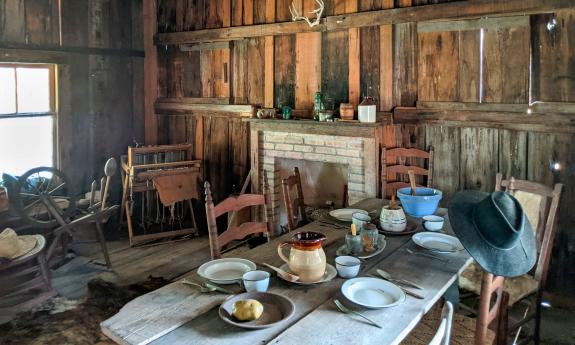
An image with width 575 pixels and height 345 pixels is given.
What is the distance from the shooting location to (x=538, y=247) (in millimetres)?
2816

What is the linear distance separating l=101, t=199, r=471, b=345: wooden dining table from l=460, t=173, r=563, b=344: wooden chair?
28.6 inches

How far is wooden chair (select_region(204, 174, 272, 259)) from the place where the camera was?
99.9 inches

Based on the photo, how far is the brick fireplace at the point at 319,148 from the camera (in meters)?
4.18

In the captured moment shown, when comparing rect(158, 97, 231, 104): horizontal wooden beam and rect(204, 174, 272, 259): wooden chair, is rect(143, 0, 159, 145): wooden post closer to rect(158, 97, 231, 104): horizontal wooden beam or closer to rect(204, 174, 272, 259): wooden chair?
rect(158, 97, 231, 104): horizontal wooden beam

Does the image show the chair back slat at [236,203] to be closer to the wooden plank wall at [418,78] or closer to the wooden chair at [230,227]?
the wooden chair at [230,227]

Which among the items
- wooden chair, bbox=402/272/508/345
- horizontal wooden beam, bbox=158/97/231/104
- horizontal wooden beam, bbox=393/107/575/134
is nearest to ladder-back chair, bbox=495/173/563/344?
wooden chair, bbox=402/272/508/345

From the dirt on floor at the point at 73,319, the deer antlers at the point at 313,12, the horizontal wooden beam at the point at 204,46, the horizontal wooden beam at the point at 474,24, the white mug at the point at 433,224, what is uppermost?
the deer antlers at the point at 313,12

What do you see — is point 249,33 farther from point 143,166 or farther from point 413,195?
point 413,195

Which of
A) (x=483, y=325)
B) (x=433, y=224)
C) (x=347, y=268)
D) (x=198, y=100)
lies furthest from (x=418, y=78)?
(x=198, y=100)

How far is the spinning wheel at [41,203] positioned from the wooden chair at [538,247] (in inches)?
125

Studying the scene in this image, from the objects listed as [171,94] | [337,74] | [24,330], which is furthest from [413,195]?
[171,94]

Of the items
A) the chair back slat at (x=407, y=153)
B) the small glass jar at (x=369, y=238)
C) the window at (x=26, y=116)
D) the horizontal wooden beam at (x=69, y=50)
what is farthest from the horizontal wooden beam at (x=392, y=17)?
the small glass jar at (x=369, y=238)

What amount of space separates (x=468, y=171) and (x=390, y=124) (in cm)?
75

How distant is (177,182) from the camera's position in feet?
16.6
